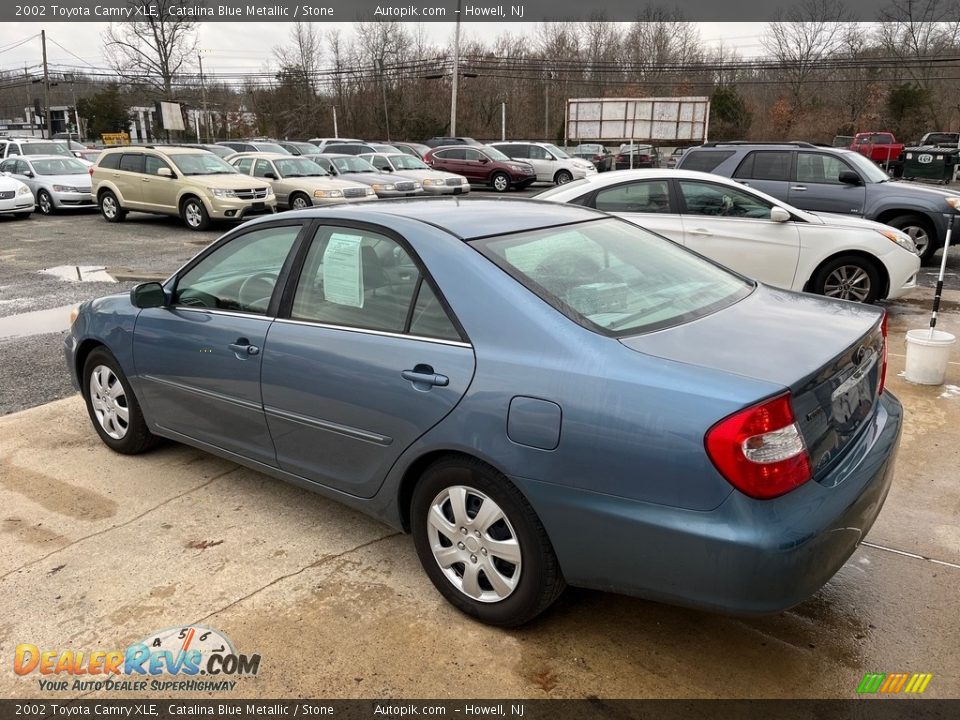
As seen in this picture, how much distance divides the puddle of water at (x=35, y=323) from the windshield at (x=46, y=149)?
1593cm

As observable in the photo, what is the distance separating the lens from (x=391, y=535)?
352cm

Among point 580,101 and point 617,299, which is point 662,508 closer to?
point 617,299

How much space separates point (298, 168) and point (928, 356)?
49.8ft

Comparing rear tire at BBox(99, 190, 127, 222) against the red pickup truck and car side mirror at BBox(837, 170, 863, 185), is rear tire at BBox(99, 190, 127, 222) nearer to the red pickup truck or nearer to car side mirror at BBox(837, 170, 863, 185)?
car side mirror at BBox(837, 170, 863, 185)

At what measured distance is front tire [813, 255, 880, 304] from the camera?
7426 mm

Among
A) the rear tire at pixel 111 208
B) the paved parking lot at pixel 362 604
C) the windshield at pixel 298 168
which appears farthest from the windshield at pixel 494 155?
the paved parking lot at pixel 362 604

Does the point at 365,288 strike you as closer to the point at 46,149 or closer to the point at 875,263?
the point at 875,263

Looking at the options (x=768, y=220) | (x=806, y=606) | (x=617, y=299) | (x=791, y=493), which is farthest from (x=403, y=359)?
(x=768, y=220)

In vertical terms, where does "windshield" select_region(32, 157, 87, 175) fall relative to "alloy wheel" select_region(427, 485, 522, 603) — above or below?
above

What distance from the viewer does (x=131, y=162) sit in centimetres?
1652

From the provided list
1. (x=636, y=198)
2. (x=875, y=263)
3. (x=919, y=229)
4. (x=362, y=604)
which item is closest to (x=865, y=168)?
(x=919, y=229)

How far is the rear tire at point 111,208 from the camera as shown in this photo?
16969 millimetres

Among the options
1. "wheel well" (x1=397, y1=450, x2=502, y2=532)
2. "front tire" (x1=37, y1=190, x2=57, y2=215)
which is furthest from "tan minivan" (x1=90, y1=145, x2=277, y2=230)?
"wheel well" (x1=397, y1=450, x2=502, y2=532)

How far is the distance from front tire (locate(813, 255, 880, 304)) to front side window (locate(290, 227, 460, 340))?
5873 mm
